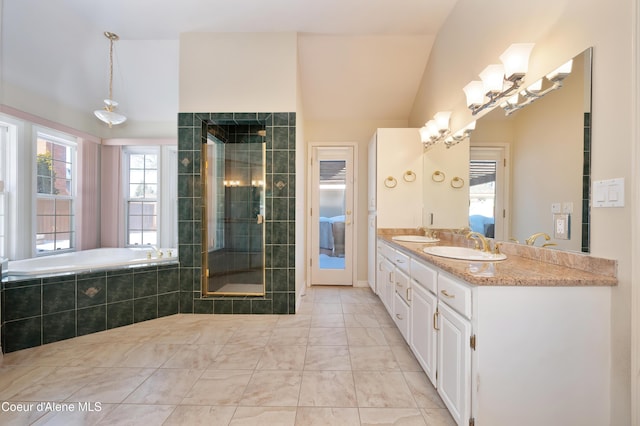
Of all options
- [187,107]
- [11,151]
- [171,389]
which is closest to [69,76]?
[11,151]

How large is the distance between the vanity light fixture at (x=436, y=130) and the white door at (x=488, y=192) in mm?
527

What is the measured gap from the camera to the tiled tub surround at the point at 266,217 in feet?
9.00

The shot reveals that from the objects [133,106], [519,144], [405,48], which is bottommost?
[519,144]

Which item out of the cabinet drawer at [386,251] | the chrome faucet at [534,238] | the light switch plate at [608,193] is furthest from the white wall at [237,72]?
the light switch plate at [608,193]

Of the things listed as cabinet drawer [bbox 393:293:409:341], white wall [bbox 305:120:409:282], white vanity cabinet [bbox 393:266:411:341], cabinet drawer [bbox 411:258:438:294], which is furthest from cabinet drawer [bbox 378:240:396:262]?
white wall [bbox 305:120:409:282]

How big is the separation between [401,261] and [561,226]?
1.03m

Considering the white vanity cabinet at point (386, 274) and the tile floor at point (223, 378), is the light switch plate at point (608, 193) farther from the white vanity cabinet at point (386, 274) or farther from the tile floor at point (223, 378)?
the white vanity cabinet at point (386, 274)

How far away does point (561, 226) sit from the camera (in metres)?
1.33

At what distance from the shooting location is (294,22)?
2.60 m

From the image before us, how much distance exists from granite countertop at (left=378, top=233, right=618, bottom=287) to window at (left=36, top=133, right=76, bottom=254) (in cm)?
426

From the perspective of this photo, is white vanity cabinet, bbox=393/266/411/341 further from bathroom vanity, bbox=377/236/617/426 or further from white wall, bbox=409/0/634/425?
white wall, bbox=409/0/634/425

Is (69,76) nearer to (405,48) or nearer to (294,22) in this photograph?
(294,22)

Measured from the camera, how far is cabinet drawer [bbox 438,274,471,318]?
1.14 metres

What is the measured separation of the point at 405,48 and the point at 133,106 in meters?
3.61
